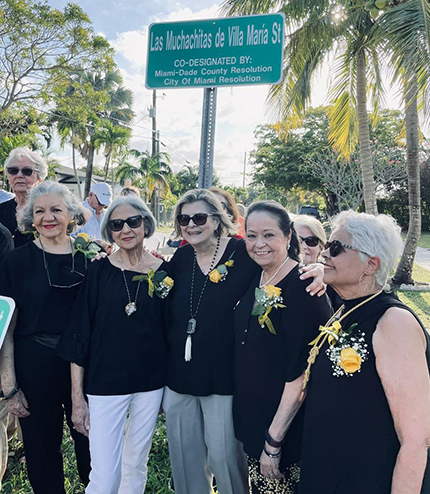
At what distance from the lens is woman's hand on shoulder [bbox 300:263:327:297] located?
6.57ft

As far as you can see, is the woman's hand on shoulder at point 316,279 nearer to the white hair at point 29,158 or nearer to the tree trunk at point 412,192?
the white hair at point 29,158

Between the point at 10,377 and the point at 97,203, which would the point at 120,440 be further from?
the point at 97,203

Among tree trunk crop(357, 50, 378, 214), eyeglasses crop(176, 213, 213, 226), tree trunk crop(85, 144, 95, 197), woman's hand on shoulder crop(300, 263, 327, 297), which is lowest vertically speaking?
woman's hand on shoulder crop(300, 263, 327, 297)

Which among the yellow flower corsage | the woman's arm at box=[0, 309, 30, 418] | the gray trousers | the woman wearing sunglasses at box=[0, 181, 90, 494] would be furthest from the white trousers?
the yellow flower corsage

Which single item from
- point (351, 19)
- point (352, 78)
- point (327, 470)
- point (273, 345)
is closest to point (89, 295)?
point (273, 345)

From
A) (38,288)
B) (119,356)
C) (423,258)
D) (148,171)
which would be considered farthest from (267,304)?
(148,171)

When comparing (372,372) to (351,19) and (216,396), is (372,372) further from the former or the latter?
(351,19)

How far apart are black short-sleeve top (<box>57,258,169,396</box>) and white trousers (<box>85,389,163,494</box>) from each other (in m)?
0.09

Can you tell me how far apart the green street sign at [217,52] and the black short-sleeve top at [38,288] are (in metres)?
1.54

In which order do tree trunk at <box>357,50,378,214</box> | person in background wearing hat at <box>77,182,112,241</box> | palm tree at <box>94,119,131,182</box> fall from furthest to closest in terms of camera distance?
palm tree at <box>94,119,131,182</box> → tree trunk at <box>357,50,378,214</box> → person in background wearing hat at <box>77,182,112,241</box>

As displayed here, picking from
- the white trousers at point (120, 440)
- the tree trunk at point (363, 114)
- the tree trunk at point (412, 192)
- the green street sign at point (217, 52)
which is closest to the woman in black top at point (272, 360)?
the white trousers at point (120, 440)

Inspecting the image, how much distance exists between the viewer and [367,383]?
5.04 feet

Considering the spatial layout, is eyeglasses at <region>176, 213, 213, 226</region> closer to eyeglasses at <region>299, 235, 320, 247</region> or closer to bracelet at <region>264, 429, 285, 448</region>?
eyeglasses at <region>299, 235, 320, 247</region>

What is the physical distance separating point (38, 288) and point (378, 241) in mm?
2104
